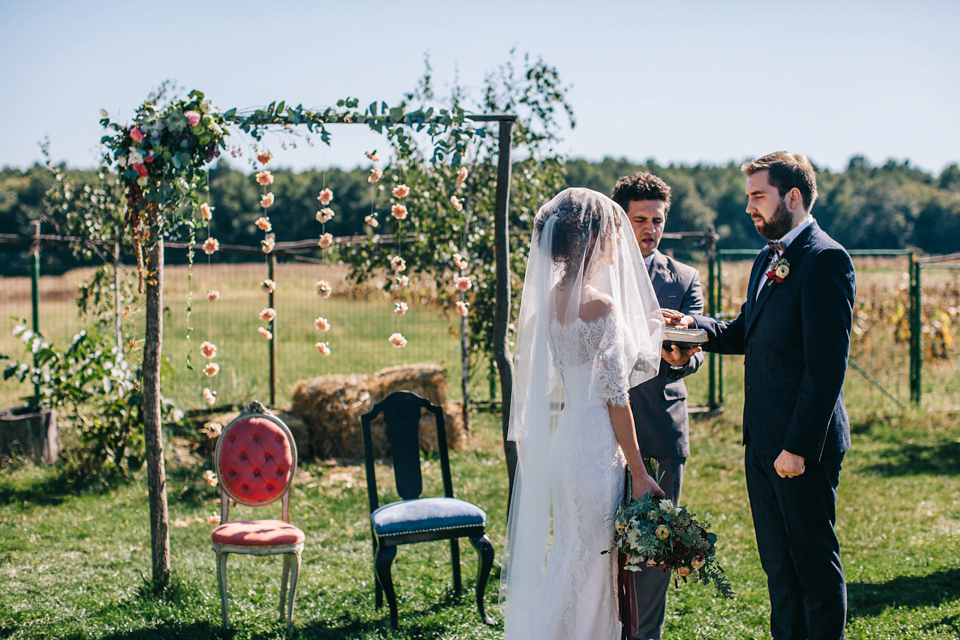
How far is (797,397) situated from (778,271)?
50 centimetres

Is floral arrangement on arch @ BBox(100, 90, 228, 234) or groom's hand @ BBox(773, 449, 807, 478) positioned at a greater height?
floral arrangement on arch @ BBox(100, 90, 228, 234)

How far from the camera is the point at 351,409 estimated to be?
24.1 feet

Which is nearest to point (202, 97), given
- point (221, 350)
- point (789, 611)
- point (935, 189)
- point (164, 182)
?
point (164, 182)

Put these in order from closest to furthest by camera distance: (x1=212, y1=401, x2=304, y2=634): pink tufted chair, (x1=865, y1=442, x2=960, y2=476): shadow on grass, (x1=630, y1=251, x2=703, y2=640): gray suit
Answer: (x1=630, y1=251, x2=703, y2=640): gray suit → (x1=212, y1=401, x2=304, y2=634): pink tufted chair → (x1=865, y1=442, x2=960, y2=476): shadow on grass

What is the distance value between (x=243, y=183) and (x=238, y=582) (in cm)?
4121

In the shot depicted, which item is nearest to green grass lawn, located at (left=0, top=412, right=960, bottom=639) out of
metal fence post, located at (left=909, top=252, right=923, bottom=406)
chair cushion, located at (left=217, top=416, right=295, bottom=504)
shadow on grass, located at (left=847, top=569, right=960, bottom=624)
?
shadow on grass, located at (left=847, top=569, right=960, bottom=624)

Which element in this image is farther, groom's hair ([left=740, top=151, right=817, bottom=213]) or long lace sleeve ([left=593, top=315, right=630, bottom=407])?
groom's hair ([left=740, top=151, right=817, bottom=213])

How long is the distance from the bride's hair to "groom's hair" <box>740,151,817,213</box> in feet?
2.10

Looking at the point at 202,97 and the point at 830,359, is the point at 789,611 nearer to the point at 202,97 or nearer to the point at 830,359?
the point at 830,359

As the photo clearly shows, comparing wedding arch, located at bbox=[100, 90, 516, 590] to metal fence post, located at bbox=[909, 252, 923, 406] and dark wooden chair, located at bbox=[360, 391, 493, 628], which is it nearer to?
dark wooden chair, located at bbox=[360, 391, 493, 628]

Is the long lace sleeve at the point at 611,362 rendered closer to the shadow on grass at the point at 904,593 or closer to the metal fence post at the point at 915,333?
the shadow on grass at the point at 904,593

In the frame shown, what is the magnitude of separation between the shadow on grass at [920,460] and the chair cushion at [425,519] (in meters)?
4.66

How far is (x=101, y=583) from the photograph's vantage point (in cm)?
445

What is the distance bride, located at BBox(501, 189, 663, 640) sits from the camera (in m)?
2.86
